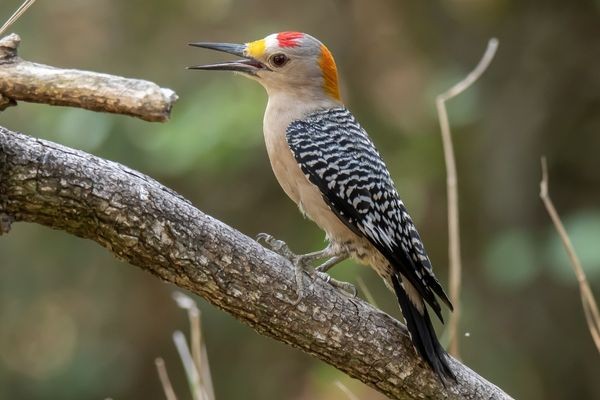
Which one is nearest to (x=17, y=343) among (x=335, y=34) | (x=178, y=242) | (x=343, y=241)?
(x=335, y=34)

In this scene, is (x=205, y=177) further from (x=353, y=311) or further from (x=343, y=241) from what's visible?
(x=353, y=311)

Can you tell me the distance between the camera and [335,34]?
736 cm

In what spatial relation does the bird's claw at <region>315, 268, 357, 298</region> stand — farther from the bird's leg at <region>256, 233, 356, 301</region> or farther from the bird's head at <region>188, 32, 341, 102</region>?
the bird's head at <region>188, 32, 341, 102</region>

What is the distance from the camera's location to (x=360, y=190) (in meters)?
3.77

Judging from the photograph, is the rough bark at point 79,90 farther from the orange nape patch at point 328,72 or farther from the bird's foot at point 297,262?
the orange nape patch at point 328,72

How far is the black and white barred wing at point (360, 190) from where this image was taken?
11.6 feet

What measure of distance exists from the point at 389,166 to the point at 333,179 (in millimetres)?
2892

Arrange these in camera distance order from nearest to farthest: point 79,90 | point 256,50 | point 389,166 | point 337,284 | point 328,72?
point 79,90 → point 337,284 → point 256,50 → point 328,72 → point 389,166

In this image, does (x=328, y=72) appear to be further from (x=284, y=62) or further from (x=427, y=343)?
(x=427, y=343)

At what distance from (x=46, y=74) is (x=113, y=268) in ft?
15.2

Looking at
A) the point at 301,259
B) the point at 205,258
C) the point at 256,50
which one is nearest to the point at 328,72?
the point at 256,50

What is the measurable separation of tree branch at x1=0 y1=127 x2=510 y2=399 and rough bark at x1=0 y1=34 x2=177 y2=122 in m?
0.15

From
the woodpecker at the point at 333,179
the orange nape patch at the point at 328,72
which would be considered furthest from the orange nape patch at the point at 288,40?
the orange nape patch at the point at 328,72

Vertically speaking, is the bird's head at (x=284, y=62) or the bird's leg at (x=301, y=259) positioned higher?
the bird's head at (x=284, y=62)
